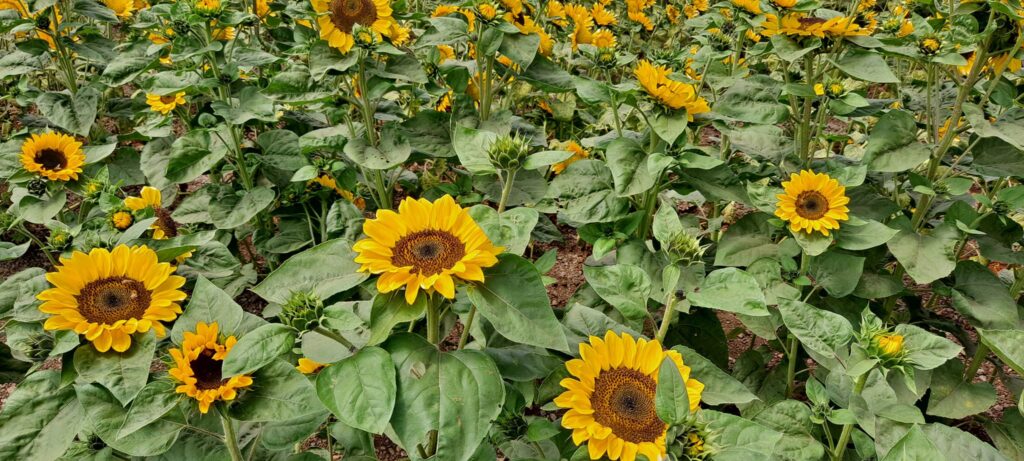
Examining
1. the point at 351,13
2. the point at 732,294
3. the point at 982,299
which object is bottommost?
the point at 982,299

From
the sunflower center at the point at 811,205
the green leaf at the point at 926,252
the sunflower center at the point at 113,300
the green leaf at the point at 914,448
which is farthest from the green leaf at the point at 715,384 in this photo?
the sunflower center at the point at 113,300

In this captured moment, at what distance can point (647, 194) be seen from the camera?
2.11m

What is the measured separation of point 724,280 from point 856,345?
310 millimetres

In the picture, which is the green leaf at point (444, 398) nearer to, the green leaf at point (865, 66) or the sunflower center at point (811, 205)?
the sunflower center at point (811, 205)

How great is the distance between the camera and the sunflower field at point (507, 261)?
47.9 inches

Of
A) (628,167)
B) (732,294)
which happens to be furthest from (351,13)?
(732,294)

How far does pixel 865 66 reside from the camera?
6.70ft

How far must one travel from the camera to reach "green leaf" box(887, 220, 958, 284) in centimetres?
188

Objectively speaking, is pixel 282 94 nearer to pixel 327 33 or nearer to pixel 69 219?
pixel 327 33

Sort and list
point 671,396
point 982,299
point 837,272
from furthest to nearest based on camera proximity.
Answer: point 982,299 < point 837,272 < point 671,396

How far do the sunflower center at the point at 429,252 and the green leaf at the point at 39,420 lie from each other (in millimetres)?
798

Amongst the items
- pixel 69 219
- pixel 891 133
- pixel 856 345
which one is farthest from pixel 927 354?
pixel 69 219

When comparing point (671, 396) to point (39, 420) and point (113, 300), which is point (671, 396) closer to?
point (113, 300)

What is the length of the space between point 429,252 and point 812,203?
125cm
